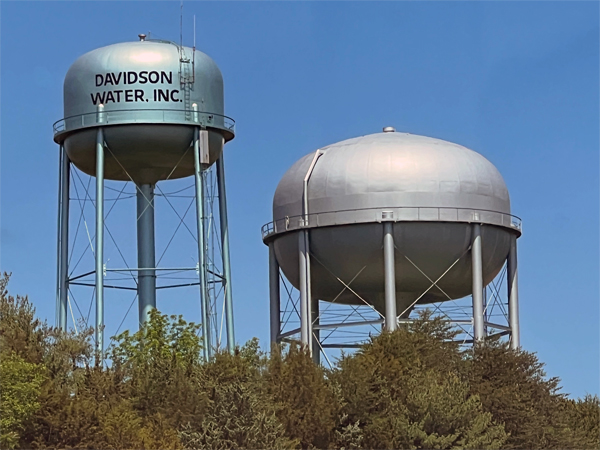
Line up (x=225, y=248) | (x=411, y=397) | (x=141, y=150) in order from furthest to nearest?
(x=225, y=248) → (x=141, y=150) → (x=411, y=397)

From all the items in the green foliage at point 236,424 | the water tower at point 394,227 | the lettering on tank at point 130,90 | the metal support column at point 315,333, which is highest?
the lettering on tank at point 130,90

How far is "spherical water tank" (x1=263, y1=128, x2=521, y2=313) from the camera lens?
46.1 metres

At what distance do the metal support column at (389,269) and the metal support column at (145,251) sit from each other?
843 centimetres

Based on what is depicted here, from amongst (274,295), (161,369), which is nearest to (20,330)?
(161,369)

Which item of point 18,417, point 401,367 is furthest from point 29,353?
point 401,367

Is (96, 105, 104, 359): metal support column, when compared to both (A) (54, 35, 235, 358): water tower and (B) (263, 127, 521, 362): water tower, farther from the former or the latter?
(B) (263, 127, 521, 362): water tower

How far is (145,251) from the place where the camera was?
49812mm

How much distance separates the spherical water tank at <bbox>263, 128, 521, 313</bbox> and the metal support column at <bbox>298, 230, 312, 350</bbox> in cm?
29

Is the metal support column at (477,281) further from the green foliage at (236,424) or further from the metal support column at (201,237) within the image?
the green foliage at (236,424)

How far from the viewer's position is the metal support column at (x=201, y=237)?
4675 cm

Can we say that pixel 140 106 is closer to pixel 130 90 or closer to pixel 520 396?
pixel 130 90

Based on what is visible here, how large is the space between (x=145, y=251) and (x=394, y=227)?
880 cm

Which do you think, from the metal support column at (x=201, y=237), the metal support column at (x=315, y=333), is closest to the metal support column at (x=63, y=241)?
the metal support column at (x=201, y=237)

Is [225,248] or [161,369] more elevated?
[225,248]
